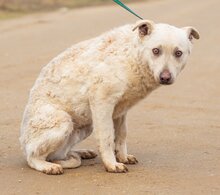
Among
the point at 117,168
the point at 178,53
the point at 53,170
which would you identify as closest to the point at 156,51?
the point at 178,53

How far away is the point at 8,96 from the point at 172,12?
17759 mm

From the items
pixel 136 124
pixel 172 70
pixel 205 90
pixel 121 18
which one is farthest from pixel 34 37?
pixel 172 70

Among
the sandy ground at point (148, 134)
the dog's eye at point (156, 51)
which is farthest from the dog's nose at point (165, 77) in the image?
the sandy ground at point (148, 134)

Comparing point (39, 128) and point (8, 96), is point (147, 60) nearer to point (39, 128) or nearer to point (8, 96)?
point (39, 128)

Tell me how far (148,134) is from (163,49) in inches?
99.1

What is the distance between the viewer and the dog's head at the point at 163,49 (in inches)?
290

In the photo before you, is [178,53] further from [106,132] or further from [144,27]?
[106,132]

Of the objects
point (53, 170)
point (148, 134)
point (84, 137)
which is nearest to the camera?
point (53, 170)

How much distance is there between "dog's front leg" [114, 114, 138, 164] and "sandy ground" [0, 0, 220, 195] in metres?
0.12

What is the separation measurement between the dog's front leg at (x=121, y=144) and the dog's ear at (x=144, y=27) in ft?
3.50

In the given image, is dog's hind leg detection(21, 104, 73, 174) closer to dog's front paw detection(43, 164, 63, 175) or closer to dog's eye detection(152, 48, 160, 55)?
dog's front paw detection(43, 164, 63, 175)

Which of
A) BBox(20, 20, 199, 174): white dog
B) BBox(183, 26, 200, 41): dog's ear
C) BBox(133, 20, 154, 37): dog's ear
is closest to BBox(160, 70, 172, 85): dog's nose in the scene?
BBox(20, 20, 199, 174): white dog

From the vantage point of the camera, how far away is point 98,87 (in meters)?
7.64

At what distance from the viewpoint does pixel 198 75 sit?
15.0m
